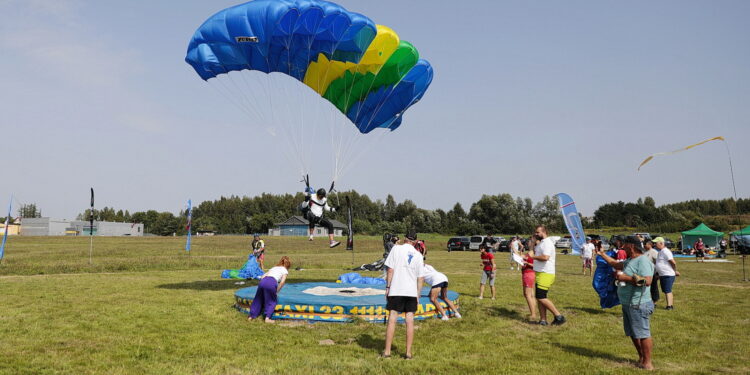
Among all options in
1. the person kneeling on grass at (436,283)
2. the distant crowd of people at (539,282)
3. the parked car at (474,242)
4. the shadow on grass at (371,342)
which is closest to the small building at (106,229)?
the parked car at (474,242)

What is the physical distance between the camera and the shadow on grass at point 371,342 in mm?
7170

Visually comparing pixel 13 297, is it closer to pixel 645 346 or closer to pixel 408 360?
pixel 408 360

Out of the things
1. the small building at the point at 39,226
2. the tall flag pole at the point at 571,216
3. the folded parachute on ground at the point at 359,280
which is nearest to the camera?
the folded parachute on ground at the point at 359,280

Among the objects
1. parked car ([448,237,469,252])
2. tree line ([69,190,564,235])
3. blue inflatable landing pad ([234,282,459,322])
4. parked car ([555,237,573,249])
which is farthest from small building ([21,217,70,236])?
blue inflatable landing pad ([234,282,459,322])

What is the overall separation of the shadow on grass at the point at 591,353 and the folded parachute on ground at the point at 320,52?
26.6 ft

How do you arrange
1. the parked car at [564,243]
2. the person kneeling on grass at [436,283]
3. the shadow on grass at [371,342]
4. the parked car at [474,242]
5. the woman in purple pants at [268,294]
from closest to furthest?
the shadow on grass at [371,342] → the woman in purple pants at [268,294] → the person kneeling on grass at [436,283] → the parked car at [564,243] → the parked car at [474,242]

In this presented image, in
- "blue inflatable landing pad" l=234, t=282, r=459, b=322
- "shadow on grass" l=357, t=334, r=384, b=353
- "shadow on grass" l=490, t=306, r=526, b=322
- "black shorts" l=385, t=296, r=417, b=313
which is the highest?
"black shorts" l=385, t=296, r=417, b=313

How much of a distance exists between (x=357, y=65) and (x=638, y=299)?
29.0ft

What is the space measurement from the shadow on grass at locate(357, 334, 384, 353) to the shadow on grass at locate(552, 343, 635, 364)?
268cm

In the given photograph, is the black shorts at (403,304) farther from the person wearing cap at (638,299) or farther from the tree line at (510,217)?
the tree line at (510,217)

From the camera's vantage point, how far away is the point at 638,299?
6.13m

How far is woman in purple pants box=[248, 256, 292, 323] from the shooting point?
8930 mm

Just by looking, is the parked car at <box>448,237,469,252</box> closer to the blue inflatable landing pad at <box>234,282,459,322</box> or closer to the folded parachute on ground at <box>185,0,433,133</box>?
the folded parachute on ground at <box>185,0,433,133</box>

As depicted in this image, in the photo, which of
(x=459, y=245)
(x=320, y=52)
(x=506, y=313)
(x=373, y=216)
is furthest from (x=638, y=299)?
(x=373, y=216)
